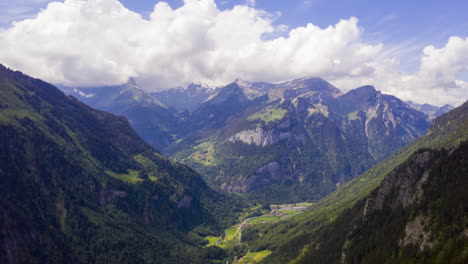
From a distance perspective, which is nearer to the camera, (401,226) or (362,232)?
(401,226)

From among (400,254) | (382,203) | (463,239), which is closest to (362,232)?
(382,203)

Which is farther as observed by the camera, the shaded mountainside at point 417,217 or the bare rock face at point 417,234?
the bare rock face at point 417,234

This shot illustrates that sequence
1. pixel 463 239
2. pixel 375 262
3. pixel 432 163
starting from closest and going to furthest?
pixel 463 239 → pixel 375 262 → pixel 432 163

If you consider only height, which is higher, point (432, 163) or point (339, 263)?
point (432, 163)

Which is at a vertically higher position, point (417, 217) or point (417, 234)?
point (417, 217)

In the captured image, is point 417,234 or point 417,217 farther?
point 417,217

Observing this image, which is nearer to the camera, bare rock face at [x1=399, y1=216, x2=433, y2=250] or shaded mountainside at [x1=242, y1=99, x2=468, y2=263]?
shaded mountainside at [x1=242, y1=99, x2=468, y2=263]

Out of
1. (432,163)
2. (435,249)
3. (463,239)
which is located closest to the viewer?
(463,239)

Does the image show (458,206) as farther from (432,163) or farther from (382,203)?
(382,203)

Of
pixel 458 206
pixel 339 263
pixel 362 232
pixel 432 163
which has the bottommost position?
A: pixel 339 263

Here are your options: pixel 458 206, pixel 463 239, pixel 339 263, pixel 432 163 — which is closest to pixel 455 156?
pixel 432 163
